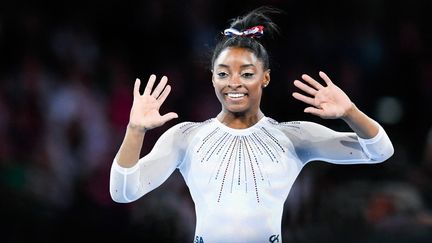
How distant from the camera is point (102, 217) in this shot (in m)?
4.26

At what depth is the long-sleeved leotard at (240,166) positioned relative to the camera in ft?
10.5

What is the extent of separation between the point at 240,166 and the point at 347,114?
513 millimetres

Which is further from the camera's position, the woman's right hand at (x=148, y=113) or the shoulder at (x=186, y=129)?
the shoulder at (x=186, y=129)

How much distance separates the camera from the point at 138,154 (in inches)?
122

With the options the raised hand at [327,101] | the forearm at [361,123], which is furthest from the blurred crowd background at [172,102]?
the raised hand at [327,101]

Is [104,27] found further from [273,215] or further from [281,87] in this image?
[273,215]

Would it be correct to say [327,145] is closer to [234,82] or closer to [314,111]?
[314,111]

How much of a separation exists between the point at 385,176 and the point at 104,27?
2447mm

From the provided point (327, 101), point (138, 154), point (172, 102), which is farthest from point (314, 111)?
point (172, 102)

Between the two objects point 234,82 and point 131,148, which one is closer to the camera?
point 131,148

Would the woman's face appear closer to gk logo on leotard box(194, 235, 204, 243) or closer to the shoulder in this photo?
the shoulder

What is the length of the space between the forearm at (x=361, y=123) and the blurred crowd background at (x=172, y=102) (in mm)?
1134

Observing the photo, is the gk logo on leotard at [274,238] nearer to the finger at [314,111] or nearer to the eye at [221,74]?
the finger at [314,111]

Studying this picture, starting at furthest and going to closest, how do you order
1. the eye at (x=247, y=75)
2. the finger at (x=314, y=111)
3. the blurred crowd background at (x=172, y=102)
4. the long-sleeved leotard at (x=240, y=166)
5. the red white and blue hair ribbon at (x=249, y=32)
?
the blurred crowd background at (x=172, y=102), the red white and blue hair ribbon at (x=249, y=32), the eye at (x=247, y=75), the long-sleeved leotard at (x=240, y=166), the finger at (x=314, y=111)
